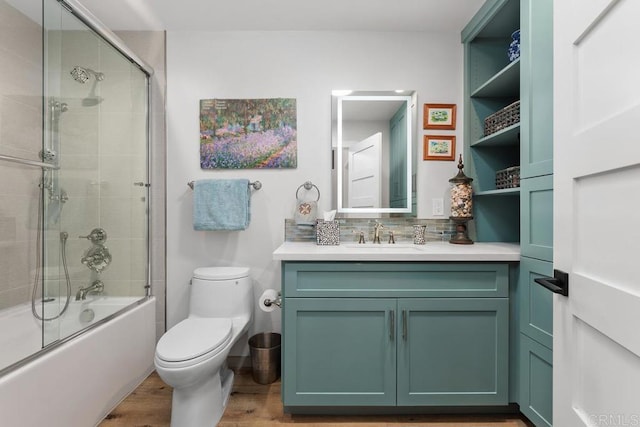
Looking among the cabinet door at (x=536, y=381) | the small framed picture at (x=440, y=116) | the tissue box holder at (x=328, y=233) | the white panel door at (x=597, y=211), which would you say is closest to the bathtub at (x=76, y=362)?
the tissue box holder at (x=328, y=233)

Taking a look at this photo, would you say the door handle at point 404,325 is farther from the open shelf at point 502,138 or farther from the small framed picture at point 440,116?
the small framed picture at point 440,116

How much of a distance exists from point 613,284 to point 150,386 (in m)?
2.25

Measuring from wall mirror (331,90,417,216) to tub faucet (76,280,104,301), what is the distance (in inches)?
60.8

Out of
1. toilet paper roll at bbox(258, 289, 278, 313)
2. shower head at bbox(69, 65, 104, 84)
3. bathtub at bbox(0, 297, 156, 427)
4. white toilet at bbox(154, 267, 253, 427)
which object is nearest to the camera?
bathtub at bbox(0, 297, 156, 427)

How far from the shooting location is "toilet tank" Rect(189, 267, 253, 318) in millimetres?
1807

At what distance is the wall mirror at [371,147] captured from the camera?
204 cm

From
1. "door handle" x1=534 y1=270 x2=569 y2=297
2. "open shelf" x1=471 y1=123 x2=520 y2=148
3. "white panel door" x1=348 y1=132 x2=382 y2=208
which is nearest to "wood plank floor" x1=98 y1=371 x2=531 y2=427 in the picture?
"door handle" x1=534 y1=270 x2=569 y2=297

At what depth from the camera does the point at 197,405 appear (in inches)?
56.0

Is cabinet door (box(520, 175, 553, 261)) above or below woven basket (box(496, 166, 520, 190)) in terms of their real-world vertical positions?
below

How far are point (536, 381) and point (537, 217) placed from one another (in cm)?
74

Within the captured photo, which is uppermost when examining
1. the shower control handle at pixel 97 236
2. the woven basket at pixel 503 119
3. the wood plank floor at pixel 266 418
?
the woven basket at pixel 503 119

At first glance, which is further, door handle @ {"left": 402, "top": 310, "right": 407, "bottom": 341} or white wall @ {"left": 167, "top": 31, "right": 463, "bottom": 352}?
white wall @ {"left": 167, "top": 31, "right": 463, "bottom": 352}

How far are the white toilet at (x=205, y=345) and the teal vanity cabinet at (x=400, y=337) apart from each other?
36 centimetres

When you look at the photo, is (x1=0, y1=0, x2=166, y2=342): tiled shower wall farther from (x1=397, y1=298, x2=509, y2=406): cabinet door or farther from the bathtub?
(x1=397, y1=298, x2=509, y2=406): cabinet door
